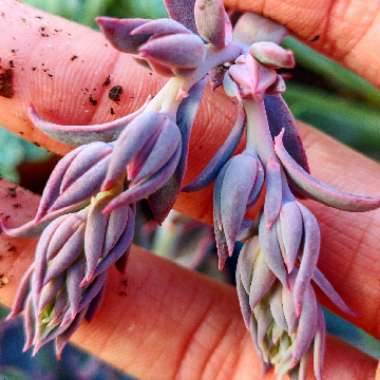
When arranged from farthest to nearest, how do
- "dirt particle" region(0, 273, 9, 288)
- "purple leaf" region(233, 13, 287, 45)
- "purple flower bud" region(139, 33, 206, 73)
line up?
"dirt particle" region(0, 273, 9, 288) < "purple leaf" region(233, 13, 287, 45) < "purple flower bud" region(139, 33, 206, 73)

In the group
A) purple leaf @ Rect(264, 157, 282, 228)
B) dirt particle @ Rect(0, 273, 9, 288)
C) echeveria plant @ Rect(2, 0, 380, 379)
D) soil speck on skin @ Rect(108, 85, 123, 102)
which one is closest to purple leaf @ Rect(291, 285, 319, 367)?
echeveria plant @ Rect(2, 0, 380, 379)

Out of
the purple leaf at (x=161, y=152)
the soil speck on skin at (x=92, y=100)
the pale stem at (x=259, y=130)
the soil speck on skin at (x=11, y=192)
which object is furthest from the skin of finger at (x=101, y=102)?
the purple leaf at (x=161, y=152)

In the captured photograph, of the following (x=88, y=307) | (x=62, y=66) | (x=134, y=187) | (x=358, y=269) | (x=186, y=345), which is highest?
(x=134, y=187)

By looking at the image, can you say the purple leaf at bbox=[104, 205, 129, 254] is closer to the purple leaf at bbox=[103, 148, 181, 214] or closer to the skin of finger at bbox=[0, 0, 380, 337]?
the purple leaf at bbox=[103, 148, 181, 214]

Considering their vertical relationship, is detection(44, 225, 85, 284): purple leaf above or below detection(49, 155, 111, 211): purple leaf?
below

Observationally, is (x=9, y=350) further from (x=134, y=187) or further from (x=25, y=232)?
(x=134, y=187)

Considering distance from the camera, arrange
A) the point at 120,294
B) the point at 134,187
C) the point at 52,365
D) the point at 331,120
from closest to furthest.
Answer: the point at 134,187 < the point at 120,294 < the point at 331,120 < the point at 52,365

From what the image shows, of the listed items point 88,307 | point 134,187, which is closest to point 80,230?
point 134,187

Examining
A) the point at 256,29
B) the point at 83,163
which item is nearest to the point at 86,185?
the point at 83,163
